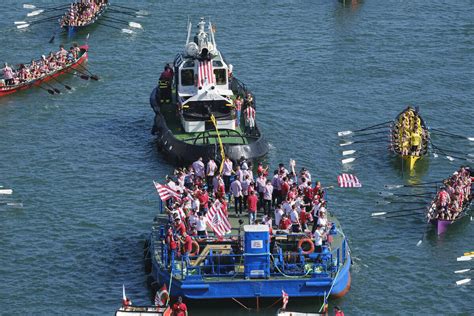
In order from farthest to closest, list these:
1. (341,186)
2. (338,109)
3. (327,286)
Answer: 1. (338,109)
2. (341,186)
3. (327,286)

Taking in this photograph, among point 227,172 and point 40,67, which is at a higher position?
point 227,172

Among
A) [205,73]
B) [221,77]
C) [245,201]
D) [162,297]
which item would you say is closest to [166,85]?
[221,77]

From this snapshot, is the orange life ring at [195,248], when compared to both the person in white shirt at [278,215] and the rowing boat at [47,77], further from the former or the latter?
the rowing boat at [47,77]

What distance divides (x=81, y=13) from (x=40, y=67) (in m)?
14.6

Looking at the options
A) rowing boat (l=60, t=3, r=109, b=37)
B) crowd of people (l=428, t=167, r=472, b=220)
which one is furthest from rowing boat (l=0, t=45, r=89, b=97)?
crowd of people (l=428, t=167, r=472, b=220)

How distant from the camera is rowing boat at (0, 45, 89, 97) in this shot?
8975 cm

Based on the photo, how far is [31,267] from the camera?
63.4 meters

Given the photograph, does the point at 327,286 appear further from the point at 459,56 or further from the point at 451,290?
the point at 459,56

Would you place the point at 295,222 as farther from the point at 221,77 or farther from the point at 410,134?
the point at 221,77

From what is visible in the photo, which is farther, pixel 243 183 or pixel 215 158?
pixel 215 158

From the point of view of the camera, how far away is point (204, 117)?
75688mm

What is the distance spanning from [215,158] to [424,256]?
13.6 metres

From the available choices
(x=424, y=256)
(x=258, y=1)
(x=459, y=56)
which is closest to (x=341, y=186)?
(x=424, y=256)

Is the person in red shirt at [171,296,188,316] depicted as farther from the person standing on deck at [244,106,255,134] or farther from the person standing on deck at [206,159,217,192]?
the person standing on deck at [244,106,255,134]
